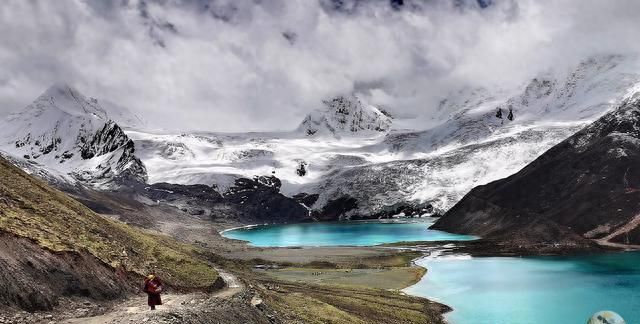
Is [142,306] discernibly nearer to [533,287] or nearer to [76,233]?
[76,233]

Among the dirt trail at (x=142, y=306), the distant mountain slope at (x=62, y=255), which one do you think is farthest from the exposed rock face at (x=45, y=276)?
the dirt trail at (x=142, y=306)

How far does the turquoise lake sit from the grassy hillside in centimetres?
4042

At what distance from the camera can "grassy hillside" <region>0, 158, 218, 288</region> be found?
136 feet

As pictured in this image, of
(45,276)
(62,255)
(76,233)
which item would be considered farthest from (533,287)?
(45,276)

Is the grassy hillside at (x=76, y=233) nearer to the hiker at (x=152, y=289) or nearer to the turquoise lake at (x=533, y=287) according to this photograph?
the hiker at (x=152, y=289)

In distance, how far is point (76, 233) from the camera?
155 ft

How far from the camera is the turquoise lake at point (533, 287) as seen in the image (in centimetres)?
8025

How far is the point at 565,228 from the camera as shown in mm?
176250

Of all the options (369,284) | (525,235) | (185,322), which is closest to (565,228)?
(525,235)

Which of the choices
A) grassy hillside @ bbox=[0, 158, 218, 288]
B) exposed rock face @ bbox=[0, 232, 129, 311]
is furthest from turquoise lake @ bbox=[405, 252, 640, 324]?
exposed rock face @ bbox=[0, 232, 129, 311]

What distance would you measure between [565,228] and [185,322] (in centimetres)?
16423

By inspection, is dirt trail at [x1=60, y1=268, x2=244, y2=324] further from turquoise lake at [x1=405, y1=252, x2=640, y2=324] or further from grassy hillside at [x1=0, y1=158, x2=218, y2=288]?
turquoise lake at [x1=405, y1=252, x2=640, y2=324]

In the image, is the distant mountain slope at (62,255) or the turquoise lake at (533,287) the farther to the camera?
the turquoise lake at (533,287)

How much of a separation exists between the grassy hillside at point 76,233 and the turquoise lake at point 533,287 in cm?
4042
